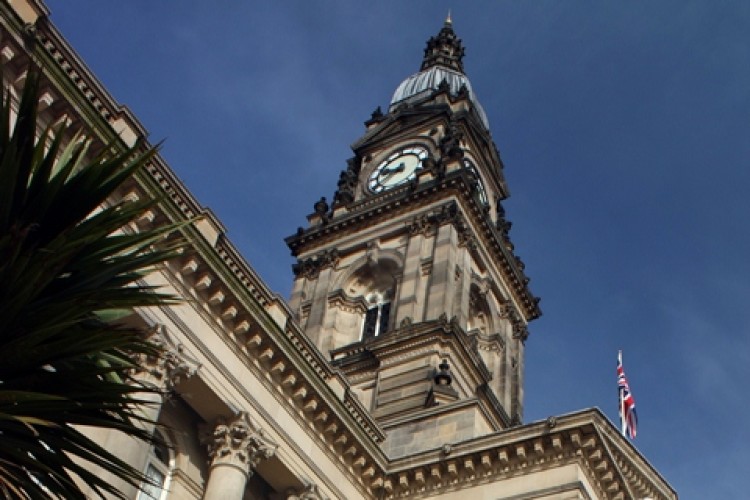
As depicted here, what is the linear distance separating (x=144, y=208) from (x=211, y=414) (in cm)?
1189

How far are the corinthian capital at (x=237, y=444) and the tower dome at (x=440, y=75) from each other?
116ft

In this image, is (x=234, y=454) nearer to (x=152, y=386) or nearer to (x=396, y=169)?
(x=152, y=386)

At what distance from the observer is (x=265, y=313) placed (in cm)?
2125

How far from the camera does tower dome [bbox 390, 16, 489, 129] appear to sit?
182ft

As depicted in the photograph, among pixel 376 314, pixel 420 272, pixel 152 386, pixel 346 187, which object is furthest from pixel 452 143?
pixel 152 386

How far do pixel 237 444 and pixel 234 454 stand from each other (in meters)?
0.24

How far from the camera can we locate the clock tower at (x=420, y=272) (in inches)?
1407

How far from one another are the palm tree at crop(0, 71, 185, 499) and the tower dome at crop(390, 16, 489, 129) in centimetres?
4519

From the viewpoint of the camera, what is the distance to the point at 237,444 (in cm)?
2044

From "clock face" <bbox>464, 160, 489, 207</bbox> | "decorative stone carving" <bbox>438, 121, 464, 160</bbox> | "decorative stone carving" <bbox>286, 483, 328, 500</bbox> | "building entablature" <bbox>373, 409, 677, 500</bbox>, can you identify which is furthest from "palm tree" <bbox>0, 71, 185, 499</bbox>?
"clock face" <bbox>464, 160, 489, 207</bbox>

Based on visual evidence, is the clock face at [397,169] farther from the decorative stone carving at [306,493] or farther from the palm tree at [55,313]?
the palm tree at [55,313]

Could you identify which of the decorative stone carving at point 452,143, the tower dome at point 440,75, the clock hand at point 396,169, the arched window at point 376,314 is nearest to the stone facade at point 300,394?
the arched window at point 376,314

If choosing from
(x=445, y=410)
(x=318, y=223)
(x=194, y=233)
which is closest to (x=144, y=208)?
(x=194, y=233)

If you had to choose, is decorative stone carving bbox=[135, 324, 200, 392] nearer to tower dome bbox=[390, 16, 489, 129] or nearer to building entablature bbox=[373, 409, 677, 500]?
building entablature bbox=[373, 409, 677, 500]
